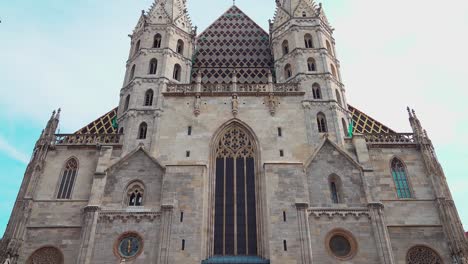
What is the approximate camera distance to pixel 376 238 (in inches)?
720

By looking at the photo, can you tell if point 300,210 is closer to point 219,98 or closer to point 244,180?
point 244,180

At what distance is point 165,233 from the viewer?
18.3m

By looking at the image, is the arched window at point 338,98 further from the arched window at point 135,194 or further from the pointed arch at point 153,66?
the arched window at point 135,194

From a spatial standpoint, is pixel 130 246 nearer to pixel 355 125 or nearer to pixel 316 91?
pixel 316 91

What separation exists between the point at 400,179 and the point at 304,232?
6529 millimetres

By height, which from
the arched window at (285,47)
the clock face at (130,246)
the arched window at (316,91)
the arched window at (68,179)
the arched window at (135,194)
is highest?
the arched window at (285,47)

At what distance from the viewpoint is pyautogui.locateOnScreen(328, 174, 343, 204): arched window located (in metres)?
20.0

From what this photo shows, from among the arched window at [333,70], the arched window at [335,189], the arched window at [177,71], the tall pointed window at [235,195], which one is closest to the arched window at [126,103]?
the arched window at [177,71]

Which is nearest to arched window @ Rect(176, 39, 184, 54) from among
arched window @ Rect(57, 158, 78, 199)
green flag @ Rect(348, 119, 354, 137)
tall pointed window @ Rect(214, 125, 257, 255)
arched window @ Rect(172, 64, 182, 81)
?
arched window @ Rect(172, 64, 182, 81)

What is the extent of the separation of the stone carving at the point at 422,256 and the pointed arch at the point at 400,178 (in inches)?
109

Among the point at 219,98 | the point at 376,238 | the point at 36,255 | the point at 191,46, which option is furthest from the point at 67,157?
the point at 376,238

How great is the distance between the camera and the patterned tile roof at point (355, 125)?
2373cm

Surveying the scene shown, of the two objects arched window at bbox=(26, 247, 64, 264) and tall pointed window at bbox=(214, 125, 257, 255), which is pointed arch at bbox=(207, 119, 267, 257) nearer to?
tall pointed window at bbox=(214, 125, 257, 255)

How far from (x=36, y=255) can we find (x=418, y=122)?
21.2m
